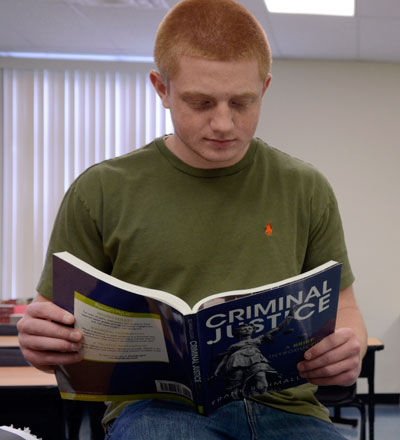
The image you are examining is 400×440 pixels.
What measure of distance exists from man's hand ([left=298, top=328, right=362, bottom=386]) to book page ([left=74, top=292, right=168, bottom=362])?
275 millimetres

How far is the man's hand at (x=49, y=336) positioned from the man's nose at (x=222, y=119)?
0.46 metres

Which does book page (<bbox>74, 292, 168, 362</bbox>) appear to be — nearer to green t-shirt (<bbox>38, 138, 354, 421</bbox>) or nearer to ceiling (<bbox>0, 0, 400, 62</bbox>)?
green t-shirt (<bbox>38, 138, 354, 421</bbox>)

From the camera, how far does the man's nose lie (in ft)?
3.83

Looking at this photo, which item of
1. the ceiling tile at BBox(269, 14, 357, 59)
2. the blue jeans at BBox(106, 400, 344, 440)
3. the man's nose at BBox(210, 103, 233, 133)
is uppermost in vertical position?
the ceiling tile at BBox(269, 14, 357, 59)

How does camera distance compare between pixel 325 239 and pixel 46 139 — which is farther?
pixel 46 139

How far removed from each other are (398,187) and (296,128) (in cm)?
112

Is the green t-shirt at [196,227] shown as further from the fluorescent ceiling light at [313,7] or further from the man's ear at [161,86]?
the fluorescent ceiling light at [313,7]

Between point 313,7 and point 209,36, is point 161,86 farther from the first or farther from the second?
point 313,7

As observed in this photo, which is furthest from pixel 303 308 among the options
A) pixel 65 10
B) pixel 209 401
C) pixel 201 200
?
pixel 65 10

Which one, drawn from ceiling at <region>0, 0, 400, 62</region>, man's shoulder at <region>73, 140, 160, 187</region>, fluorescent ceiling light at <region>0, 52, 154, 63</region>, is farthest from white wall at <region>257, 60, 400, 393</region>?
man's shoulder at <region>73, 140, 160, 187</region>

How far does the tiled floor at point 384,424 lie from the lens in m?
4.41

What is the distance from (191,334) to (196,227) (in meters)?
0.33

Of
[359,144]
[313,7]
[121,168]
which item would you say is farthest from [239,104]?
[359,144]

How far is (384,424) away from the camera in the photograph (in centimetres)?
480
